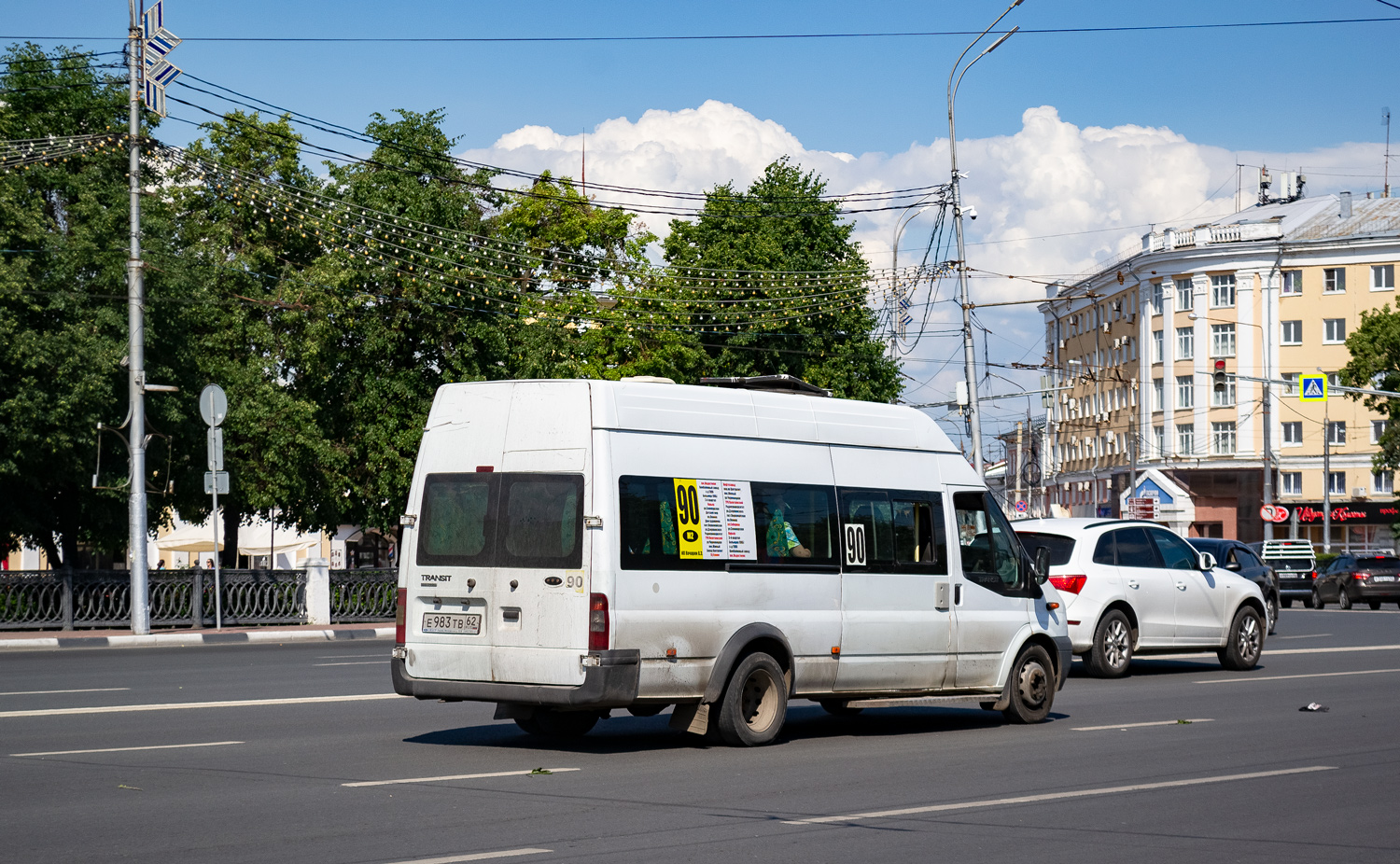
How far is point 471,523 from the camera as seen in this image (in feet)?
36.4

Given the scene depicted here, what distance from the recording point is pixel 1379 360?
59031 mm

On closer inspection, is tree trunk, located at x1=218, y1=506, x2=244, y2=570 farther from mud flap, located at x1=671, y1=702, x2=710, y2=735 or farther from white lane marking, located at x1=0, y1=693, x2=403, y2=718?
mud flap, located at x1=671, y1=702, x2=710, y2=735

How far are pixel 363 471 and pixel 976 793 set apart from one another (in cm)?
3348

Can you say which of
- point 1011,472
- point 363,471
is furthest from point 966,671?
point 1011,472

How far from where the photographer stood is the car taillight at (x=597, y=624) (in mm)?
10383

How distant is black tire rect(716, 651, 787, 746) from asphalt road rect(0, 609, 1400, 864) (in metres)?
0.19

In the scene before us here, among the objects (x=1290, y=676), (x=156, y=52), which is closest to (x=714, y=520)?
(x=1290, y=676)

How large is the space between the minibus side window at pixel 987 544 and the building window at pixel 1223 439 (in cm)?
7311

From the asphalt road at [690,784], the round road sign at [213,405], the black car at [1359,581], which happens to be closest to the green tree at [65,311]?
the round road sign at [213,405]

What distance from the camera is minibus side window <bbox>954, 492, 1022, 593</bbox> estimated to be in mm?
13188

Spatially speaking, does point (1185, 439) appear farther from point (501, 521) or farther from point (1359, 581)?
point (501, 521)

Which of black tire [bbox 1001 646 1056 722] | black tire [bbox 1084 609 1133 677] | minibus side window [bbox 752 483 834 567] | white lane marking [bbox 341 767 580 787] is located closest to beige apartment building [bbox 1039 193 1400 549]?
black tire [bbox 1084 609 1133 677]

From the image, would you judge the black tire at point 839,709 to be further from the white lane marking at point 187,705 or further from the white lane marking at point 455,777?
the white lane marking at point 187,705

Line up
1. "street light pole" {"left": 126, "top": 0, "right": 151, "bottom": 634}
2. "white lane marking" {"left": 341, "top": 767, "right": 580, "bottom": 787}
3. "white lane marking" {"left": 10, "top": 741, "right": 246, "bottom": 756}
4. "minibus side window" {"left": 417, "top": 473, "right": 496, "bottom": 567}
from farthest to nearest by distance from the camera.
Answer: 1. "street light pole" {"left": 126, "top": 0, "right": 151, "bottom": 634}
2. "minibus side window" {"left": 417, "top": 473, "right": 496, "bottom": 567}
3. "white lane marking" {"left": 10, "top": 741, "right": 246, "bottom": 756}
4. "white lane marking" {"left": 341, "top": 767, "right": 580, "bottom": 787}
